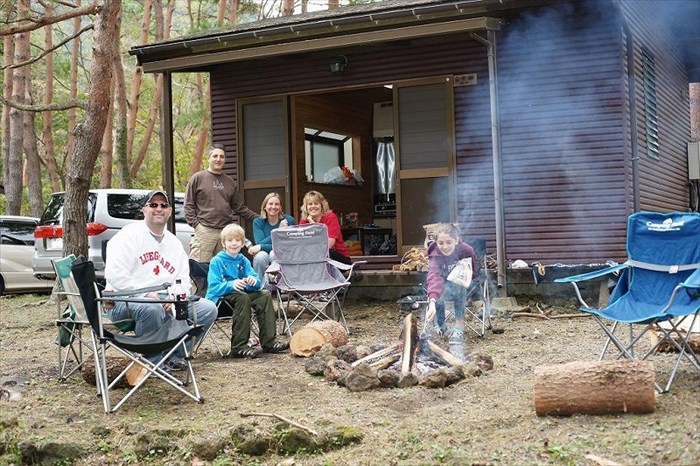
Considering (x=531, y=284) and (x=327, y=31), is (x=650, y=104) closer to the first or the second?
(x=531, y=284)

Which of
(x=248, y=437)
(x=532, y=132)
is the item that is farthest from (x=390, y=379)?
(x=532, y=132)

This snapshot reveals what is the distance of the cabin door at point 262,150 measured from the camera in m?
9.50

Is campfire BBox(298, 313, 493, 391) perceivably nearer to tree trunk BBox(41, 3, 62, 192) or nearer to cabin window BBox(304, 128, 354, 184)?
cabin window BBox(304, 128, 354, 184)

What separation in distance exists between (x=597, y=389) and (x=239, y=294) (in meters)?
2.83

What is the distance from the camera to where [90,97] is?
8.95m

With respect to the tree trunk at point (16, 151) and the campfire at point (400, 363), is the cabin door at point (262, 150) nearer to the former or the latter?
the campfire at point (400, 363)

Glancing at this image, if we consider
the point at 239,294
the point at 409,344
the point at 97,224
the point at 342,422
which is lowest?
the point at 342,422

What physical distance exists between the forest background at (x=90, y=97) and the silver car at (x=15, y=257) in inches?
74.4

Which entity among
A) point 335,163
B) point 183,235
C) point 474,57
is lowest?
point 183,235

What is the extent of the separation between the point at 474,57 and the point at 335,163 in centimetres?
316

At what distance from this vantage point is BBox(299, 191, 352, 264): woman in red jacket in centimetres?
760

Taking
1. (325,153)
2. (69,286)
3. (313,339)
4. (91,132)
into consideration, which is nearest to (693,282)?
(313,339)

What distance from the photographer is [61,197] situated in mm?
11055

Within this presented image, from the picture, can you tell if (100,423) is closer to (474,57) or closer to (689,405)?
(689,405)
